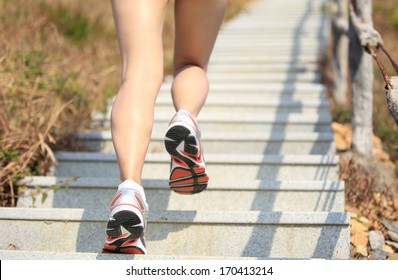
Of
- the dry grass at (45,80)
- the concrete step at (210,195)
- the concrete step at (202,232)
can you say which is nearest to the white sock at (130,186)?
the concrete step at (202,232)

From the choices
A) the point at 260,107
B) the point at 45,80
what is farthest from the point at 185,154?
the point at 260,107

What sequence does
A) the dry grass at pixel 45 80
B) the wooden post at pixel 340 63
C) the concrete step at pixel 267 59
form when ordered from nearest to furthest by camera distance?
the dry grass at pixel 45 80
the wooden post at pixel 340 63
the concrete step at pixel 267 59

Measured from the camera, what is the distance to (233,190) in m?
2.91

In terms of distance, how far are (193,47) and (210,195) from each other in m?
0.78

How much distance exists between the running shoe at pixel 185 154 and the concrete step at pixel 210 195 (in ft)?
2.29

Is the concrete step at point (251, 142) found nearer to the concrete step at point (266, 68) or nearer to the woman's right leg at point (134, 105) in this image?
the woman's right leg at point (134, 105)

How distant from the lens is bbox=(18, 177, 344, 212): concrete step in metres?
2.86

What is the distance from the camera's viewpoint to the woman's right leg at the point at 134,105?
195 cm

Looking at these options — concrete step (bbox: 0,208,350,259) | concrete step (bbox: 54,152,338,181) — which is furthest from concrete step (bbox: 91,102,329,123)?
concrete step (bbox: 0,208,350,259)

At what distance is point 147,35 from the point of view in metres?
2.04

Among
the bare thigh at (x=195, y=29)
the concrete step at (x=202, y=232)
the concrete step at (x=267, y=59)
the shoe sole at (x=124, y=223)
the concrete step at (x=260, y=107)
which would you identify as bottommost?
the concrete step at (x=202, y=232)
